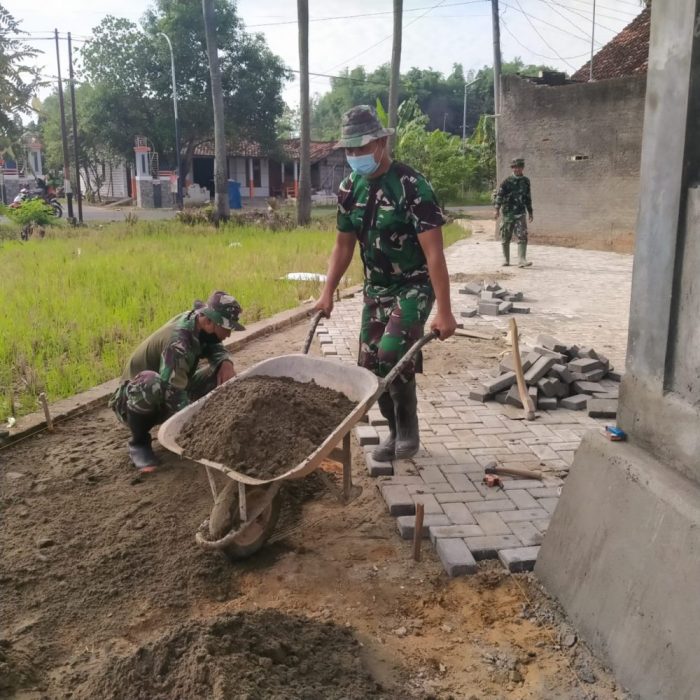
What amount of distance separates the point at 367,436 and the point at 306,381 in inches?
43.7

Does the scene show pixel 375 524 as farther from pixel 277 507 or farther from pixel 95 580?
pixel 95 580

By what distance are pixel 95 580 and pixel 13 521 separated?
0.78 meters

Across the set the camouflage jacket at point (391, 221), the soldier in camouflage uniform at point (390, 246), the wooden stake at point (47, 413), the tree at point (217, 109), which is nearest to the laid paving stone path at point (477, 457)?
the soldier in camouflage uniform at point (390, 246)

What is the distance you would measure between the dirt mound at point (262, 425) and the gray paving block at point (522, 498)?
1.07 m

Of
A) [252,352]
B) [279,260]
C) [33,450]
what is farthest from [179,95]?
[33,450]

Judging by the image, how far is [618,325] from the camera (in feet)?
26.5

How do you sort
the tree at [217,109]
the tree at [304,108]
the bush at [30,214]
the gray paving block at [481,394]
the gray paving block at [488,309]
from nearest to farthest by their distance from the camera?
the gray paving block at [481,394]
the gray paving block at [488,309]
the bush at [30,214]
the tree at [217,109]
the tree at [304,108]

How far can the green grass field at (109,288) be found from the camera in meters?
5.86

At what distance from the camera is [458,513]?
357 cm

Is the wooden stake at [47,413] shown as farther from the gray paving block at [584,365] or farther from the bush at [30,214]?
the bush at [30,214]

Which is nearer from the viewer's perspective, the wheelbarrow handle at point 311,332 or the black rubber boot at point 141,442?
the wheelbarrow handle at point 311,332

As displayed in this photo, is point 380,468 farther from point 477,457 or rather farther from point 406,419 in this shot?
point 477,457

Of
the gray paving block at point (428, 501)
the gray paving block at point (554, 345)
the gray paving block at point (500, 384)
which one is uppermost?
the gray paving block at point (554, 345)

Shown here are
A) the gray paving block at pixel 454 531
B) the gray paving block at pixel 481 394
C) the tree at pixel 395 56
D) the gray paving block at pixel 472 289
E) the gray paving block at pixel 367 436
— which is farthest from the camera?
the tree at pixel 395 56
